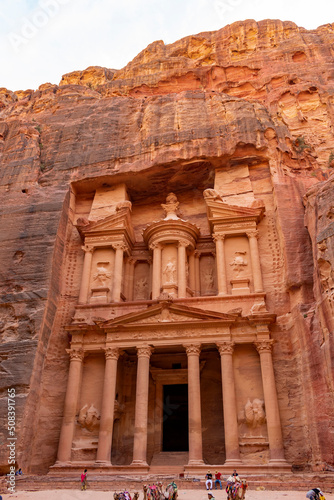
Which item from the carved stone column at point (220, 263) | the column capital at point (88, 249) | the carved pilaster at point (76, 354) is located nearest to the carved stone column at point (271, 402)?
the carved stone column at point (220, 263)

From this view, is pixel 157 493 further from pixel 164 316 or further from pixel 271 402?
pixel 164 316

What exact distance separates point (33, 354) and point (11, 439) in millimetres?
2923

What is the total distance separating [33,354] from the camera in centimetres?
1565

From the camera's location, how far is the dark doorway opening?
1691 centimetres

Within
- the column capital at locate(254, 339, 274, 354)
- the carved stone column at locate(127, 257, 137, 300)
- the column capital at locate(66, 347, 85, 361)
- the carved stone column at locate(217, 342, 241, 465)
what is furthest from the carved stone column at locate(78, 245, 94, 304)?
the column capital at locate(254, 339, 274, 354)

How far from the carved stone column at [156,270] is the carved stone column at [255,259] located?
4.19 meters

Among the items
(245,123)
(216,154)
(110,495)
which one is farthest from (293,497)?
(245,123)

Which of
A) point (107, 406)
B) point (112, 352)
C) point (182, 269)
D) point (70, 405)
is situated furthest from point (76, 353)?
point (182, 269)

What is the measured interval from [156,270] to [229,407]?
6.92 metres

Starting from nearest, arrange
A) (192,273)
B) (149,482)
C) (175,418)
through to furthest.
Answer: (149,482)
(175,418)
(192,273)

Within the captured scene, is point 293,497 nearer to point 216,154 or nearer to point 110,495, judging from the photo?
point 110,495

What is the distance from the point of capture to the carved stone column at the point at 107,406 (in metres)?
14.9

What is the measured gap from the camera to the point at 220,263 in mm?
18562

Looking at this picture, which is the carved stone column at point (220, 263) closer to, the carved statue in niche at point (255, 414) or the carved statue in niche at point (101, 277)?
the carved statue in niche at point (255, 414)
